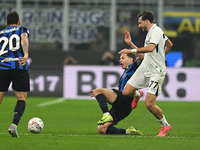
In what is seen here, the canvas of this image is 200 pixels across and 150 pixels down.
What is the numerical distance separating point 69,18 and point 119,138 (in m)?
19.6

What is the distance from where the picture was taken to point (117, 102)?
10031mm

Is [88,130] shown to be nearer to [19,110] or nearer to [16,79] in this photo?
[19,110]

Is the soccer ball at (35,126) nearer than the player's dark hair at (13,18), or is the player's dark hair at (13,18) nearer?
the player's dark hair at (13,18)

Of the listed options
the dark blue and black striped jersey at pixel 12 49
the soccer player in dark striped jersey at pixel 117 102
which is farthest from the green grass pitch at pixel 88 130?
the dark blue and black striped jersey at pixel 12 49

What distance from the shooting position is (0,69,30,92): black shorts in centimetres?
909

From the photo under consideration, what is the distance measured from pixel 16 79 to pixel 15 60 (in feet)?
1.00

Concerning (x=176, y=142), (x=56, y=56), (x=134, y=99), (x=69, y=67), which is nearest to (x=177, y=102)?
(x=69, y=67)

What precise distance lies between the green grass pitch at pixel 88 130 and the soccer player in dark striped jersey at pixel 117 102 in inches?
9.9

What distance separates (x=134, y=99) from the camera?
10.2 metres

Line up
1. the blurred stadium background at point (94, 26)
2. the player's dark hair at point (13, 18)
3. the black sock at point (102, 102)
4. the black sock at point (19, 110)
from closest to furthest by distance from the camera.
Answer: the black sock at point (19, 110), the player's dark hair at point (13, 18), the black sock at point (102, 102), the blurred stadium background at point (94, 26)

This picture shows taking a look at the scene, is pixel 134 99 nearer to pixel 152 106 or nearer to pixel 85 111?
pixel 152 106

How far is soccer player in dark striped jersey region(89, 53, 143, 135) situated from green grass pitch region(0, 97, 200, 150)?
25 centimetres

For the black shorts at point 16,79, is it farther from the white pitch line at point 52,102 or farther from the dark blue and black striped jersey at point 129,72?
the white pitch line at point 52,102

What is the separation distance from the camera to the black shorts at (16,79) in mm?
9094
